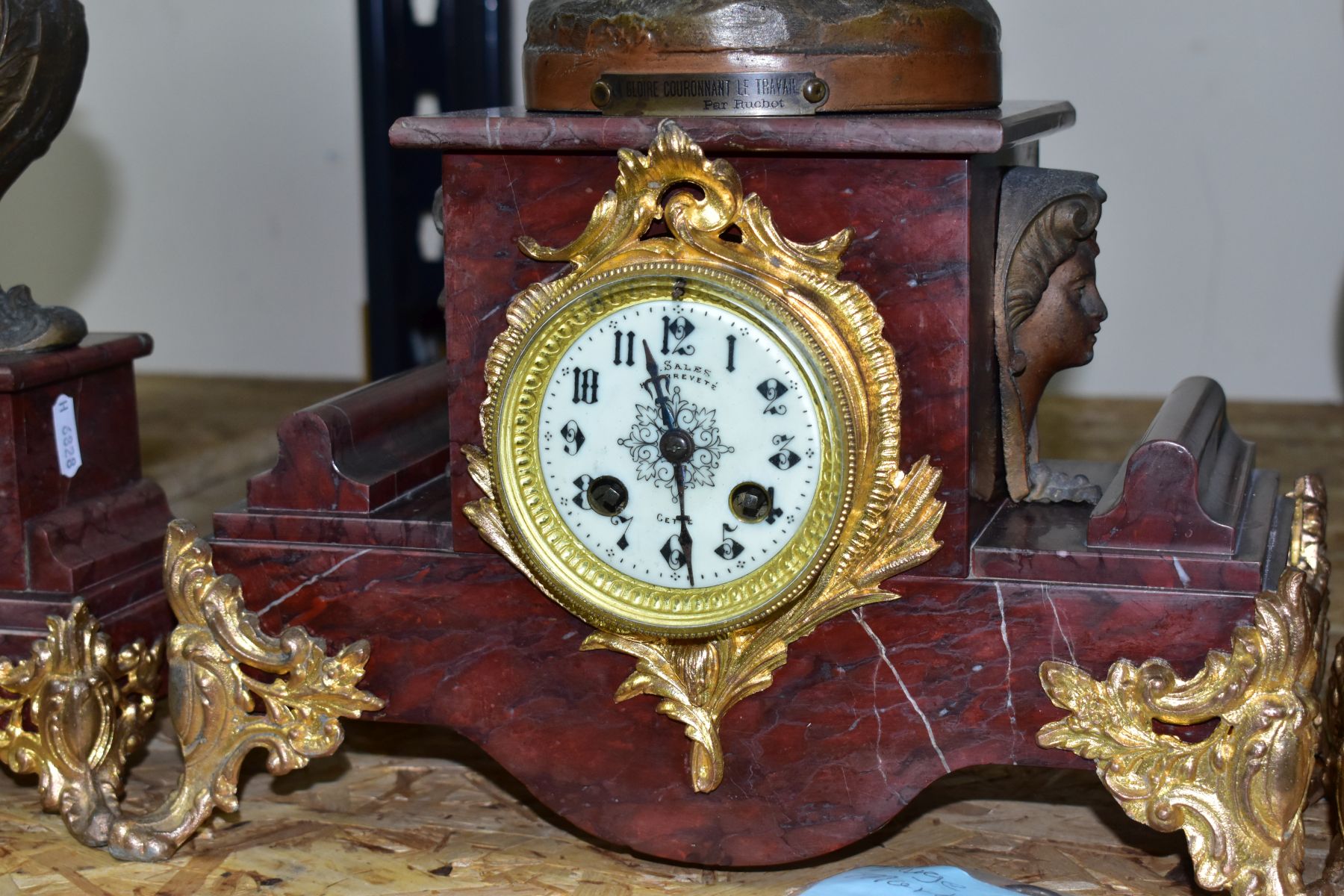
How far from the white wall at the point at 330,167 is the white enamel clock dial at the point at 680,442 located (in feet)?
9.19

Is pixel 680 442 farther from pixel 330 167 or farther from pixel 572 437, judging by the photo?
pixel 330 167

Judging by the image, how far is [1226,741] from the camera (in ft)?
6.06

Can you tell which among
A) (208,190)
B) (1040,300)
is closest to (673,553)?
(1040,300)

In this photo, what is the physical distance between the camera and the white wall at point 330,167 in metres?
4.38

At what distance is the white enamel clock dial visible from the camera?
1.88m

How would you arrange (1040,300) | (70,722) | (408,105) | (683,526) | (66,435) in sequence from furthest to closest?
(408,105) < (66,435) < (70,722) < (1040,300) < (683,526)

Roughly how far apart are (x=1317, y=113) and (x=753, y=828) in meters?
2.99

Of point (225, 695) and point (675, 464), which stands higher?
point (675, 464)

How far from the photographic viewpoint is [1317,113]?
433cm

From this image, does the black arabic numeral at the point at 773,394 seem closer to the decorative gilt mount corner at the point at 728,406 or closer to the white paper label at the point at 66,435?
the decorative gilt mount corner at the point at 728,406

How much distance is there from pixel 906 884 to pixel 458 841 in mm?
622

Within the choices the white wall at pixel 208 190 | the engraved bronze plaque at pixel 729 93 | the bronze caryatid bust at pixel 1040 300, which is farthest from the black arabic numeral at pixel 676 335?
the white wall at pixel 208 190

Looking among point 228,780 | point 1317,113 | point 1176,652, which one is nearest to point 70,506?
point 228,780

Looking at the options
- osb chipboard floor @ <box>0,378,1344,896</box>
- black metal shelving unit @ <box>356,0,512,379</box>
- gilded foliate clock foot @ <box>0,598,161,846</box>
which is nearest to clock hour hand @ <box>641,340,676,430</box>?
osb chipboard floor @ <box>0,378,1344,896</box>
